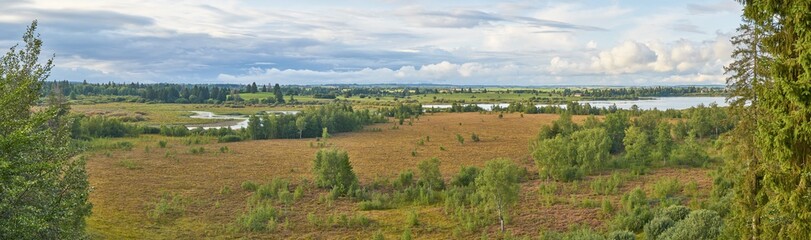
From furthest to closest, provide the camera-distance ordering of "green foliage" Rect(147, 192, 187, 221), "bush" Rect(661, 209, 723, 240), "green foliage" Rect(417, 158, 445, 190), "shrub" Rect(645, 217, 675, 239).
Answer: "green foliage" Rect(417, 158, 445, 190) < "green foliage" Rect(147, 192, 187, 221) < "shrub" Rect(645, 217, 675, 239) < "bush" Rect(661, 209, 723, 240)

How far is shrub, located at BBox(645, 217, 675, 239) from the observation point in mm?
18500

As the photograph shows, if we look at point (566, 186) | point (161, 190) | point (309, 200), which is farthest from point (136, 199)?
point (566, 186)

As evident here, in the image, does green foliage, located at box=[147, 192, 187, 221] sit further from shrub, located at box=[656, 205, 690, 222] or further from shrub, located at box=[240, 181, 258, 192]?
shrub, located at box=[656, 205, 690, 222]

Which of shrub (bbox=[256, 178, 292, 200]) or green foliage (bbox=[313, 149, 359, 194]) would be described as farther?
green foliage (bbox=[313, 149, 359, 194])

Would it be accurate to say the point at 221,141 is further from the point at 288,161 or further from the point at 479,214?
the point at 479,214

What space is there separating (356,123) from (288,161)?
107ft

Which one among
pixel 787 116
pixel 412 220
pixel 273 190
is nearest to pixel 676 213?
pixel 412 220

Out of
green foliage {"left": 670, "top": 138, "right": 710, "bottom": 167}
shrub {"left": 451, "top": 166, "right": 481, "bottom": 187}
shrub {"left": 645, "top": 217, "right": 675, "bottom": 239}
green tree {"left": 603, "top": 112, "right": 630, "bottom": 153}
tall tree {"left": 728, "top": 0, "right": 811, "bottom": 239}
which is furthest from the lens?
green tree {"left": 603, "top": 112, "right": 630, "bottom": 153}

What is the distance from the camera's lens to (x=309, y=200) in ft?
101

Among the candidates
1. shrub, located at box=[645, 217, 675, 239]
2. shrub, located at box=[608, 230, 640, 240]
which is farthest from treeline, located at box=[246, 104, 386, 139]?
shrub, located at box=[608, 230, 640, 240]

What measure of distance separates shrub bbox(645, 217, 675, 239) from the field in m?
4.42

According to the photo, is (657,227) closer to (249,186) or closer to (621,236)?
(621,236)

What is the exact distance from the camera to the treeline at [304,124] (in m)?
68.1

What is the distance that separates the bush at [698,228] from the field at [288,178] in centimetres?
626
